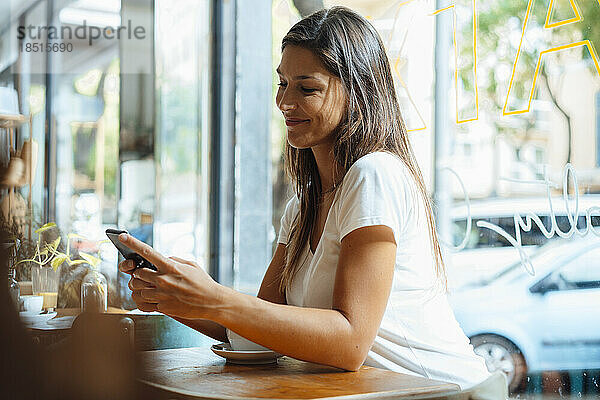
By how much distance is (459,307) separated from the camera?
8.86ft

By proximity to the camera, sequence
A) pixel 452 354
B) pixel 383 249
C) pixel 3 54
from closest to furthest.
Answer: pixel 383 249, pixel 452 354, pixel 3 54

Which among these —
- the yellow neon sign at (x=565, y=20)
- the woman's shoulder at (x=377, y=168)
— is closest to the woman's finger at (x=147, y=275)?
the woman's shoulder at (x=377, y=168)

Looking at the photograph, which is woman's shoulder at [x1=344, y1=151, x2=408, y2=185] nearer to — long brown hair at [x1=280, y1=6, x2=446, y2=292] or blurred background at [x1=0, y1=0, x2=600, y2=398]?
long brown hair at [x1=280, y1=6, x2=446, y2=292]

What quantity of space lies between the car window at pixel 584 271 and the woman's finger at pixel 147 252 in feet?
5.78

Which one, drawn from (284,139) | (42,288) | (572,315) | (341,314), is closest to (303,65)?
(341,314)

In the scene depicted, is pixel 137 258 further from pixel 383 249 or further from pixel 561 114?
pixel 561 114

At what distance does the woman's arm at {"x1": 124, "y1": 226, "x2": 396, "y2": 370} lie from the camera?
Answer: 93 cm

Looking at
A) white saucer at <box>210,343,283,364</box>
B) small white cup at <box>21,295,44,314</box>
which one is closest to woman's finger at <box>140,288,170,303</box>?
white saucer at <box>210,343,283,364</box>

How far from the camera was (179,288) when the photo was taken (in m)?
0.92

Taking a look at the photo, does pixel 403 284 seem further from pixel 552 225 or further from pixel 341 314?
pixel 552 225

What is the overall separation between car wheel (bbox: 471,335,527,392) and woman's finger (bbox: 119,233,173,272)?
1801 millimetres

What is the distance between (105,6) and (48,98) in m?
0.54

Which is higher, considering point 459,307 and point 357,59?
point 357,59

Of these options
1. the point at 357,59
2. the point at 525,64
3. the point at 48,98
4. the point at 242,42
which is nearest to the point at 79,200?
the point at 48,98
